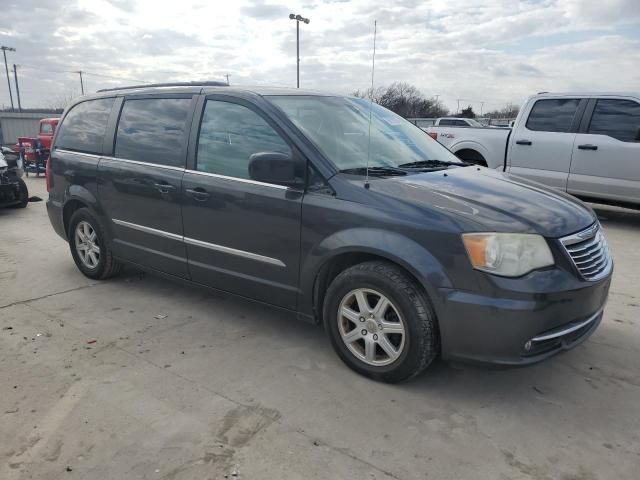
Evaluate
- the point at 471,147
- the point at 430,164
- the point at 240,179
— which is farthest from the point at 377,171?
the point at 471,147

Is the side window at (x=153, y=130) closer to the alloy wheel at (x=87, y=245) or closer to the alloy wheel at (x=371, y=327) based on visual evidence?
the alloy wheel at (x=87, y=245)

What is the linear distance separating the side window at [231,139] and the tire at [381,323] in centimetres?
104

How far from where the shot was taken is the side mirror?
3.19 m

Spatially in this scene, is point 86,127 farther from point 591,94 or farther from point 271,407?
point 591,94

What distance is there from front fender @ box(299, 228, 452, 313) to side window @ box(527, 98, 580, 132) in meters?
6.19

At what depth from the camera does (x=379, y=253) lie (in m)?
2.96

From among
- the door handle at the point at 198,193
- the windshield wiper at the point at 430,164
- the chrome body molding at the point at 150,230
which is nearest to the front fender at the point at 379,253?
the windshield wiper at the point at 430,164

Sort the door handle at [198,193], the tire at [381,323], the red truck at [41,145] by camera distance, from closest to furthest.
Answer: the tire at [381,323] → the door handle at [198,193] → the red truck at [41,145]

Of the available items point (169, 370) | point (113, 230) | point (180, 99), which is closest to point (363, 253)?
point (169, 370)

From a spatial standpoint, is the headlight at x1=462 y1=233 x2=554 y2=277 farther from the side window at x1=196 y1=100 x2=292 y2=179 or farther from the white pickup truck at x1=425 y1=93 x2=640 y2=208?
the white pickup truck at x1=425 y1=93 x2=640 y2=208

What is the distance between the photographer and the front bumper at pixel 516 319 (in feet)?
8.71

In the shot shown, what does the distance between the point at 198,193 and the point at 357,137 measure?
48.7 inches

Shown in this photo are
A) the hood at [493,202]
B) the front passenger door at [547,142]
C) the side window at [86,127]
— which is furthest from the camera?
the front passenger door at [547,142]

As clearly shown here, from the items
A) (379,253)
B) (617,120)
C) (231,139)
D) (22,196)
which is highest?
(617,120)
